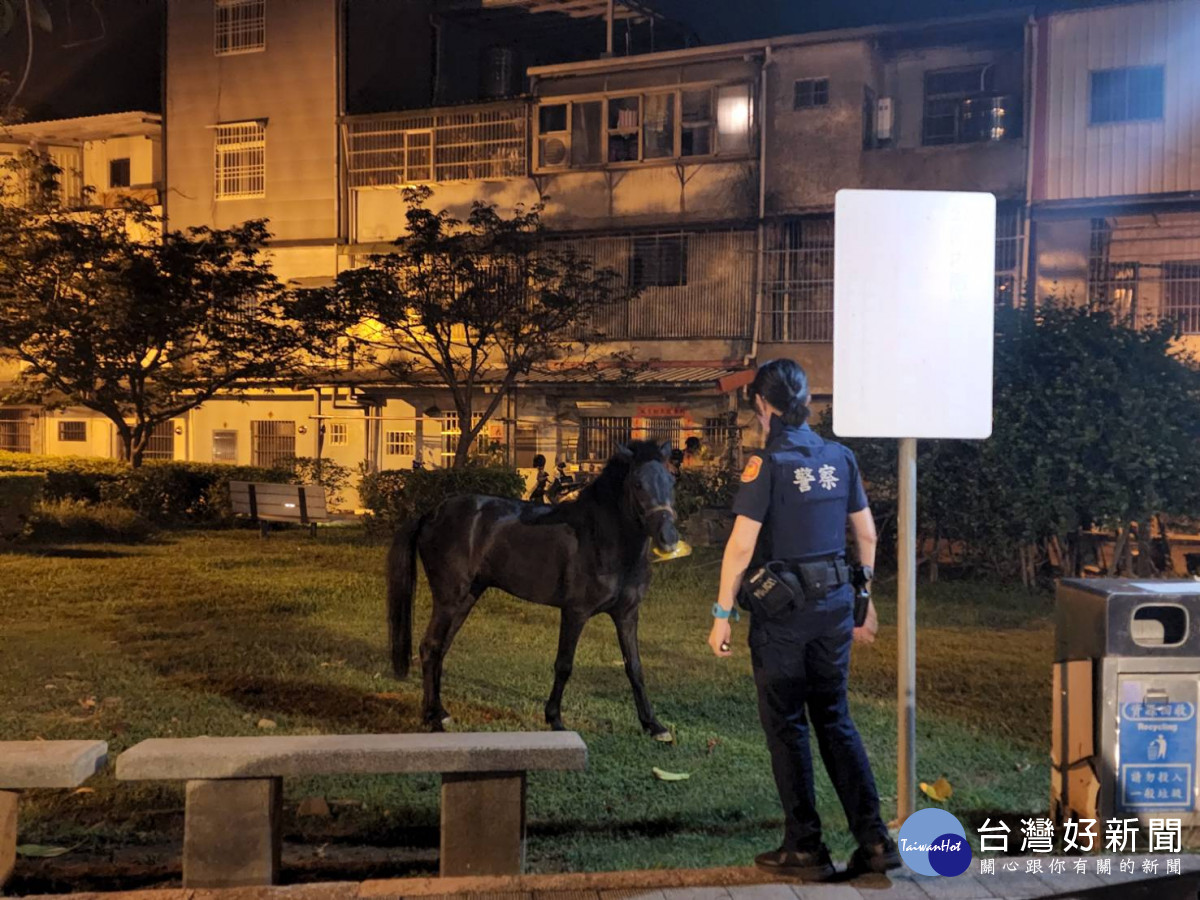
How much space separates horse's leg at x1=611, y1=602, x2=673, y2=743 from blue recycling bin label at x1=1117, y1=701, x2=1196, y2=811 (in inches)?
106

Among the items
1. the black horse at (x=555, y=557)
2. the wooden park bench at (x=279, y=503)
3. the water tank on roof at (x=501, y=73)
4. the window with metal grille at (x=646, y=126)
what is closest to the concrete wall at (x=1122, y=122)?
the window with metal grille at (x=646, y=126)

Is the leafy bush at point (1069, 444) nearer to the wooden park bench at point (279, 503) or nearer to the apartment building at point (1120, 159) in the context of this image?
the apartment building at point (1120, 159)

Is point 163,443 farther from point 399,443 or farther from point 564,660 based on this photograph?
point 564,660

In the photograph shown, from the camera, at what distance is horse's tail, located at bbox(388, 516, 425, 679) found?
7027 millimetres

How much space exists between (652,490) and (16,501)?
1387 cm

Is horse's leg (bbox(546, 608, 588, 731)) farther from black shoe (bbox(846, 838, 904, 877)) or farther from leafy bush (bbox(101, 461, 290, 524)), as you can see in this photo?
leafy bush (bbox(101, 461, 290, 524))

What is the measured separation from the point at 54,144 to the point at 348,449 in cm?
1201

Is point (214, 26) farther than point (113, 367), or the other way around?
point (214, 26)

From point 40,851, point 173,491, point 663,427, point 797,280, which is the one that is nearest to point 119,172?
point 173,491

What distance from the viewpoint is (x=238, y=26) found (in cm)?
2884

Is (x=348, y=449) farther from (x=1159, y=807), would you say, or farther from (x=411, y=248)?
(x=1159, y=807)

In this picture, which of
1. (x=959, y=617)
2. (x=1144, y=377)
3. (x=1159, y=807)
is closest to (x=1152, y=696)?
(x=1159, y=807)

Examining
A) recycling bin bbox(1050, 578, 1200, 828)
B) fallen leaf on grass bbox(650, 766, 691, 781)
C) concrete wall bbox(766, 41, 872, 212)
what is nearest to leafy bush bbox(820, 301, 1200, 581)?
fallen leaf on grass bbox(650, 766, 691, 781)

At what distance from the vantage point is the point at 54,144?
30328 millimetres
